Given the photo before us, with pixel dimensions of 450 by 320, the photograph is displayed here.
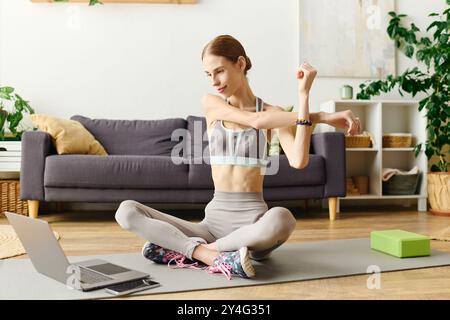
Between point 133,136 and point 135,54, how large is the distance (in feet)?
2.56

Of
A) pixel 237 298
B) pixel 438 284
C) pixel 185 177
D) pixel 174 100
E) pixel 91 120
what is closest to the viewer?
pixel 237 298

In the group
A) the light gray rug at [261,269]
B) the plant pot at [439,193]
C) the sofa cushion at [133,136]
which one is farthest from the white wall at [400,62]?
the light gray rug at [261,269]

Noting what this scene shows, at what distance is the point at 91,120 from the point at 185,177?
3.61 feet

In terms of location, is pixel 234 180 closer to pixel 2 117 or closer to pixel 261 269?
pixel 261 269

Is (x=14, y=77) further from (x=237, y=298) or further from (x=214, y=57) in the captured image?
(x=237, y=298)

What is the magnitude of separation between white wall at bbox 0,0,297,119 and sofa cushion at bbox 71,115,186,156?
28cm

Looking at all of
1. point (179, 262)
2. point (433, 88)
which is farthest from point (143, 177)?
point (433, 88)

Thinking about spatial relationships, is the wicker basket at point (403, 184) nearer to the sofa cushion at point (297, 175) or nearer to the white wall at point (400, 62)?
the white wall at point (400, 62)

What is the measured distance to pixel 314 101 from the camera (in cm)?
409

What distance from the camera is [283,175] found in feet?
10.3

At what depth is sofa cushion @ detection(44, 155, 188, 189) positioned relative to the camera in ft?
9.80

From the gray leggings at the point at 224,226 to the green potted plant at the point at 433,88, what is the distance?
2.34 m

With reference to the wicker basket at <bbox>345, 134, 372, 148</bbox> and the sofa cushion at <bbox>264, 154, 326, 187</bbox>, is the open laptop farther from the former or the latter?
the wicker basket at <bbox>345, 134, 372, 148</bbox>

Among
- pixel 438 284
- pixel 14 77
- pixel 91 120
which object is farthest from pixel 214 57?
pixel 14 77
